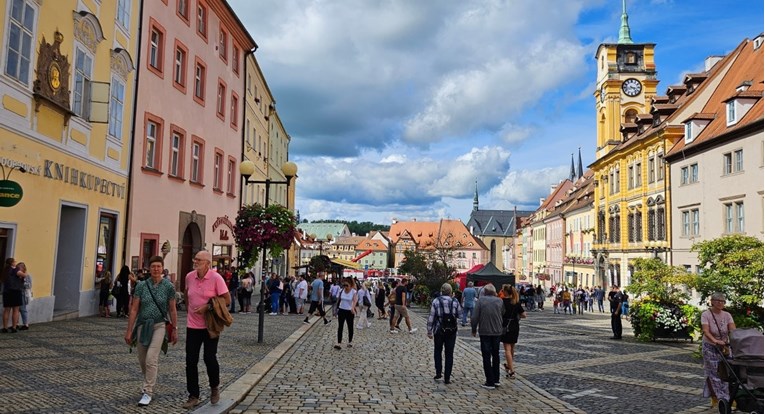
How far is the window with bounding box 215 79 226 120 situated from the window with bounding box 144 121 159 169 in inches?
262

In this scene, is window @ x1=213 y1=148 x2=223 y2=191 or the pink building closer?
the pink building

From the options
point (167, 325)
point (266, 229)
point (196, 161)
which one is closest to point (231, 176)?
point (196, 161)

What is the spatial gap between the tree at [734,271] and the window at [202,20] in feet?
67.2

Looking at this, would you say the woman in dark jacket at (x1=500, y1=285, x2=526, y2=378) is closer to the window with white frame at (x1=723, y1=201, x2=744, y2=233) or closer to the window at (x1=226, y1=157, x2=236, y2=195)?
the window at (x1=226, y1=157, x2=236, y2=195)

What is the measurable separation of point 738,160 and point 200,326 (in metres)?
33.0

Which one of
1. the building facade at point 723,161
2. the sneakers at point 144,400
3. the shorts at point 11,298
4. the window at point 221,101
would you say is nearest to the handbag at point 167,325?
the sneakers at point 144,400

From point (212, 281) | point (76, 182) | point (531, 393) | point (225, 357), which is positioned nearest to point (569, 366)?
point (531, 393)

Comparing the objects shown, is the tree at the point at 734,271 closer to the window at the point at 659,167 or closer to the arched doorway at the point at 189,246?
the arched doorway at the point at 189,246

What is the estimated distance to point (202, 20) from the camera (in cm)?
2614

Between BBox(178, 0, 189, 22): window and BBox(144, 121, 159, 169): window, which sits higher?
BBox(178, 0, 189, 22): window

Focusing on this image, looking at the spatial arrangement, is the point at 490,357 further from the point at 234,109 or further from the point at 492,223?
the point at 492,223

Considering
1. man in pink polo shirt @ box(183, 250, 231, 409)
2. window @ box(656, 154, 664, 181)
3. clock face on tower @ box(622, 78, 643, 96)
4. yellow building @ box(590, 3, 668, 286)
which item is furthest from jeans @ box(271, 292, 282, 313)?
Answer: clock face on tower @ box(622, 78, 643, 96)

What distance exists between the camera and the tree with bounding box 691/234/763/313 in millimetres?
15695

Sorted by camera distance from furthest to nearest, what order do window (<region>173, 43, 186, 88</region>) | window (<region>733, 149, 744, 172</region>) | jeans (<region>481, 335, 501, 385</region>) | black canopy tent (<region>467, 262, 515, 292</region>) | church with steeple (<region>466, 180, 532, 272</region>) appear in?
church with steeple (<region>466, 180, 532, 272</region>), black canopy tent (<region>467, 262, 515, 292</region>), window (<region>733, 149, 744, 172</region>), window (<region>173, 43, 186, 88</region>), jeans (<region>481, 335, 501, 385</region>)
